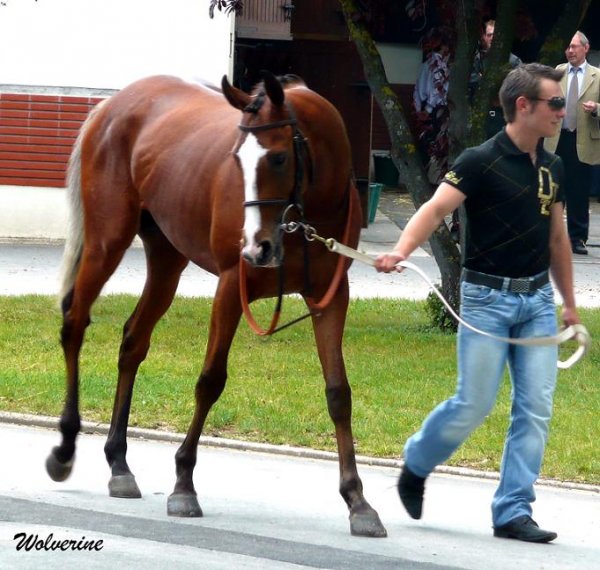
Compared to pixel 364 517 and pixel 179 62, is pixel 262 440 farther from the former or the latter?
pixel 179 62

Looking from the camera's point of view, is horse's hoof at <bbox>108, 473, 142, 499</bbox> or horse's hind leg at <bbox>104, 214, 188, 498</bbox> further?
horse's hind leg at <bbox>104, 214, 188, 498</bbox>

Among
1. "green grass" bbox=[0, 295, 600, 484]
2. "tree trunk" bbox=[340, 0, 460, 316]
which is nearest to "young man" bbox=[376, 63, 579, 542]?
"green grass" bbox=[0, 295, 600, 484]

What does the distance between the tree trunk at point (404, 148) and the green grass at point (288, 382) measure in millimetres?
536

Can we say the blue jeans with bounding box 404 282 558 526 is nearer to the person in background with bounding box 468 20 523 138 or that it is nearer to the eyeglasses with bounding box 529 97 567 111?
the eyeglasses with bounding box 529 97 567 111

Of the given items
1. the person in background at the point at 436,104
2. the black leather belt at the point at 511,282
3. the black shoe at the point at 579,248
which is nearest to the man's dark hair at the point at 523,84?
the black leather belt at the point at 511,282

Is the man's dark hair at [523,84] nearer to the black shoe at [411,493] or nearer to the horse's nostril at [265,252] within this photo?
the horse's nostril at [265,252]

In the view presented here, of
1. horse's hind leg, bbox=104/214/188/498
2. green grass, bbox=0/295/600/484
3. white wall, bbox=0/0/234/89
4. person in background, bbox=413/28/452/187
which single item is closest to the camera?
horse's hind leg, bbox=104/214/188/498

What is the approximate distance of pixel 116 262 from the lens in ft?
25.1

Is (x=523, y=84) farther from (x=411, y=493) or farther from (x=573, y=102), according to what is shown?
(x=573, y=102)

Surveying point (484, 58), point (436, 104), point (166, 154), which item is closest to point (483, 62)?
point (484, 58)

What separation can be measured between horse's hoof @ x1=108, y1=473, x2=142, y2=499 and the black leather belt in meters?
1.99

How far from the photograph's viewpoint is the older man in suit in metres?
15.3

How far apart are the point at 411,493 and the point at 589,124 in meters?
9.82

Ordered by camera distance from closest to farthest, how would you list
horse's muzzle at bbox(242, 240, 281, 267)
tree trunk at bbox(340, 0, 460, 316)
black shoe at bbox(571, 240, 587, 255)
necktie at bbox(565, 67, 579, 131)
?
horse's muzzle at bbox(242, 240, 281, 267), tree trunk at bbox(340, 0, 460, 316), necktie at bbox(565, 67, 579, 131), black shoe at bbox(571, 240, 587, 255)
